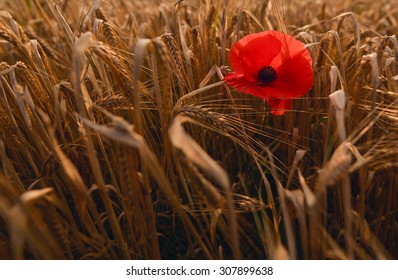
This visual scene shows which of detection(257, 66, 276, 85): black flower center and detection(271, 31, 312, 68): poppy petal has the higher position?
detection(271, 31, 312, 68): poppy petal

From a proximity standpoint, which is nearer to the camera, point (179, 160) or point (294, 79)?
point (179, 160)

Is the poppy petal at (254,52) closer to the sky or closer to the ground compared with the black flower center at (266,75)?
closer to the sky

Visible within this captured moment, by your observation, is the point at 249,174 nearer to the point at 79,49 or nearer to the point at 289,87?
the point at 289,87

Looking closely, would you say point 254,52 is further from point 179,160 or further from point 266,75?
point 179,160

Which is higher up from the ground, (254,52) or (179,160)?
(254,52)

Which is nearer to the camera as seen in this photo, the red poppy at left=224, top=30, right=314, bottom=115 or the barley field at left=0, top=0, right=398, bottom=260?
the barley field at left=0, top=0, right=398, bottom=260

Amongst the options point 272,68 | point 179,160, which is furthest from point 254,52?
point 179,160

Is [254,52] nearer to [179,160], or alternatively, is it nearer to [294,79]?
[294,79]
